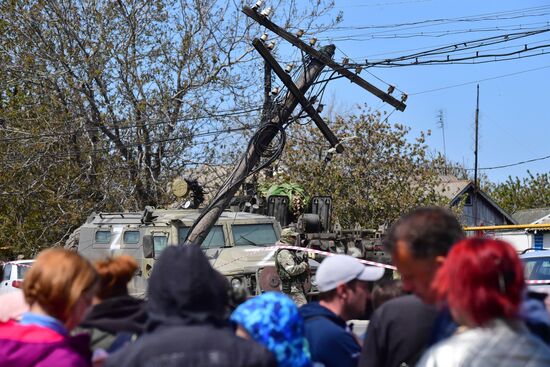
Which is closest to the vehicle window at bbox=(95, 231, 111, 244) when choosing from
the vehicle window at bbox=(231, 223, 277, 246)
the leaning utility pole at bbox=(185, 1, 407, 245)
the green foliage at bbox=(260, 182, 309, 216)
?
the leaning utility pole at bbox=(185, 1, 407, 245)

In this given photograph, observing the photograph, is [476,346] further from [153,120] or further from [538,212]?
[538,212]

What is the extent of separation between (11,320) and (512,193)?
51.3 m

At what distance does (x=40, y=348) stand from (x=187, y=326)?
2.22 ft

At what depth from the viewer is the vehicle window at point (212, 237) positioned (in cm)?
1380

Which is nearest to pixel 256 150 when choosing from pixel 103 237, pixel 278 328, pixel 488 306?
pixel 103 237

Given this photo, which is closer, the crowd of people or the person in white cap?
the crowd of people

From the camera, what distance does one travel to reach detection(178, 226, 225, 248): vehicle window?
1380 centimetres

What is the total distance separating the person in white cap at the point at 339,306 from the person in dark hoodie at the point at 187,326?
787 mm

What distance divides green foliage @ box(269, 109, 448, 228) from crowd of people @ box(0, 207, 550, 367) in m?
25.6

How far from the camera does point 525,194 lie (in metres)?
52.3

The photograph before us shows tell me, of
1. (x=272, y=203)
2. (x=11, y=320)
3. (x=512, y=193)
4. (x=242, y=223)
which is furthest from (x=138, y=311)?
(x=512, y=193)

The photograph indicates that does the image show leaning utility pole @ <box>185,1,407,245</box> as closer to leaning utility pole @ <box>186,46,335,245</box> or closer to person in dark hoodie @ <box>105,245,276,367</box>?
leaning utility pole @ <box>186,46,335,245</box>

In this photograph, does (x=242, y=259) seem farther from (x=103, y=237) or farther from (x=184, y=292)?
(x=184, y=292)

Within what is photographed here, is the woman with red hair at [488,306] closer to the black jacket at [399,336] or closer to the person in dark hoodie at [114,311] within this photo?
the black jacket at [399,336]
